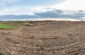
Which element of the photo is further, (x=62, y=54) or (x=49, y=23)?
(x=49, y=23)

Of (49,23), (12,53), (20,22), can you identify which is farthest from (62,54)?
(20,22)

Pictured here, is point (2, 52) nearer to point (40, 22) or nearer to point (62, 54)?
point (62, 54)

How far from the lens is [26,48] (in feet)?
99.5

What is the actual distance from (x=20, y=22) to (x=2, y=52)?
160 ft

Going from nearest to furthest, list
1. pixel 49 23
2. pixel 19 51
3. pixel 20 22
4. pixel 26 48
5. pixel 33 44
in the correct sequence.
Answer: pixel 19 51 → pixel 26 48 → pixel 33 44 → pixel 49 23 → pixel 20 22

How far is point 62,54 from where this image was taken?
84.2 ft

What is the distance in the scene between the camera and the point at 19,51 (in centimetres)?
2764

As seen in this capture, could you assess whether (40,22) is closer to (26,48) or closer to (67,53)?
(26,48)

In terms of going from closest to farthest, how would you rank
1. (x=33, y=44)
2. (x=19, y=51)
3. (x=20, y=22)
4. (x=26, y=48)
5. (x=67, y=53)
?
(x=67, y=53), (x=19, y=51), (x=26, y=48), (x=33, y=44), (x=20, y=22)

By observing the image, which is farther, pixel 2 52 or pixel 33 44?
pixel 33 44

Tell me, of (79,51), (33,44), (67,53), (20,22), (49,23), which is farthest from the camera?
(20,22)

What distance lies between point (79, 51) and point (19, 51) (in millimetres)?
6143

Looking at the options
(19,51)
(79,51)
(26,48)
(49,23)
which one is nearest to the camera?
(79,51)

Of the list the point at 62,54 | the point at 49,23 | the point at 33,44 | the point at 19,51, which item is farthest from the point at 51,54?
the point at 49,23
